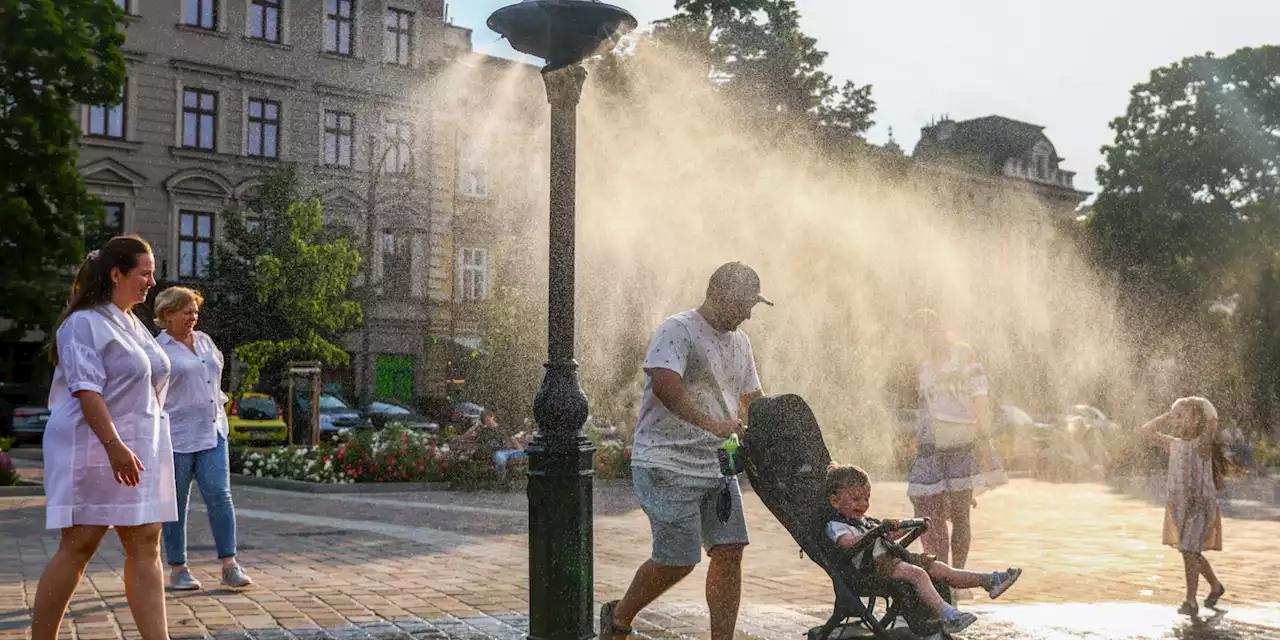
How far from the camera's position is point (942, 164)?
55.9 metres

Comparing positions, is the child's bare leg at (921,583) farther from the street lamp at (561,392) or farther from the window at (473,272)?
the window at (473,272)

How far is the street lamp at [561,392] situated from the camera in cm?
543

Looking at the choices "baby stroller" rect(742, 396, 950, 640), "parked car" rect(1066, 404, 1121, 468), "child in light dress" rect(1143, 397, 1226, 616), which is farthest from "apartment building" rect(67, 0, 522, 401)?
"baby stroller" rect(742, 396, 950, 640)

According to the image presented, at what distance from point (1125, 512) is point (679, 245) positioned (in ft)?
32.2

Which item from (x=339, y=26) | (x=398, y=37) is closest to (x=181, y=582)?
(x=339, y=26)

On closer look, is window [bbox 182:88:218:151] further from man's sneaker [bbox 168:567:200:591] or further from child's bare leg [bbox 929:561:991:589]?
child's bare leg [bbox 929:561:991:589]

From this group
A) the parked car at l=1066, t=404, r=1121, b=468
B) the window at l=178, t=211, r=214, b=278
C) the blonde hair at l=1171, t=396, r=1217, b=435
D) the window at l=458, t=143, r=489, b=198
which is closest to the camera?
the blonde hair at l=1171, t=396, r=1217, b=435

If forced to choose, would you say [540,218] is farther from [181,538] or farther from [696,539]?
[696,539]

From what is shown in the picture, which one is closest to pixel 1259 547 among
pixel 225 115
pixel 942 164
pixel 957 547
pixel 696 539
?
pixel 957 547

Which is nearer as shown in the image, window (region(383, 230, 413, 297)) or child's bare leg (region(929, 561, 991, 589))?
child's bare leg (region(929, 561, 991, 589))

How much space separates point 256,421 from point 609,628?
947 inches

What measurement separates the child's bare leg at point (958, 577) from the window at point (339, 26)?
38610 millimetres

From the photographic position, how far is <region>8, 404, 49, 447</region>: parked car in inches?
1180

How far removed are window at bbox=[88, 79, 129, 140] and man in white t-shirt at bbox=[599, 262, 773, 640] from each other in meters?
34.9
